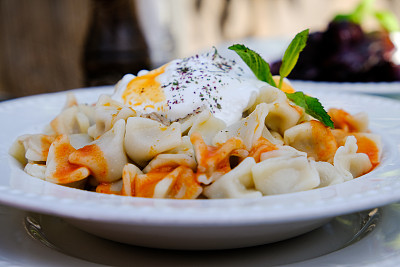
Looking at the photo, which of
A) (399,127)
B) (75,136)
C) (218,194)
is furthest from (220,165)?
(399,127)

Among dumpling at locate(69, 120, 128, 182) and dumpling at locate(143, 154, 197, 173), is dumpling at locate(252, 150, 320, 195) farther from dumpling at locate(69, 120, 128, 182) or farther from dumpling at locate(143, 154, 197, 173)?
dumpling at locate(69, 120, 128, 182)

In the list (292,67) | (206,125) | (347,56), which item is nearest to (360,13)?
(347,56)

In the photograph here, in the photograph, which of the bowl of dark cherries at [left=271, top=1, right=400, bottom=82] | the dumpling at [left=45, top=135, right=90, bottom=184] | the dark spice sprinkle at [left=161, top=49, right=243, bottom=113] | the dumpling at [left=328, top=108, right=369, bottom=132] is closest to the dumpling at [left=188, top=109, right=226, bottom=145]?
the dark spice sprinkle at [left=161, top=49, right=243, bottom=113]

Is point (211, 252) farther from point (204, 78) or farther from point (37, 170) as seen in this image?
point (204, 78)

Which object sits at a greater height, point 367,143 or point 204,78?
point 204,78

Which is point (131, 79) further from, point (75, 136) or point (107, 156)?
point (107, 156)

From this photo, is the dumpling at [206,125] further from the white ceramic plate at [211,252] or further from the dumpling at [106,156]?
the white ceramic plate at [211,252]

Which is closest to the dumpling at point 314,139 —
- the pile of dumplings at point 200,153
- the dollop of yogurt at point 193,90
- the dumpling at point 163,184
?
the pile of dumplings at point 200,153
